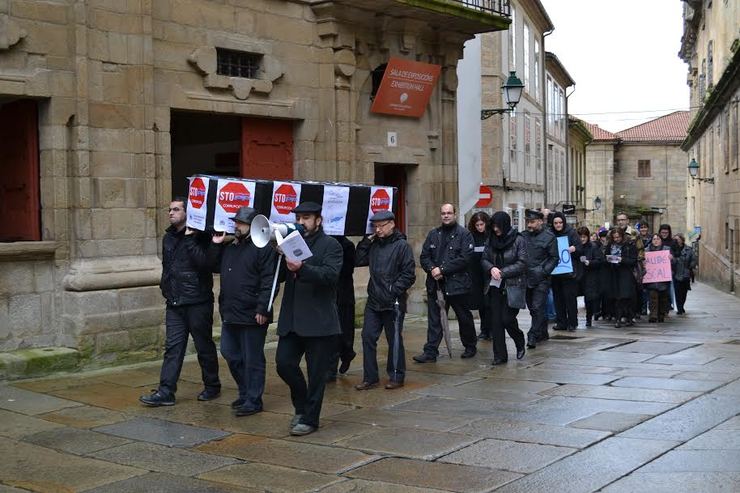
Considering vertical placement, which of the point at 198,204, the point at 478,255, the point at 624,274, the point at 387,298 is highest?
the point at 198,204

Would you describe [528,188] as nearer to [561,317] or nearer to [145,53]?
[561,317]

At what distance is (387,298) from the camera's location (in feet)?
31.3

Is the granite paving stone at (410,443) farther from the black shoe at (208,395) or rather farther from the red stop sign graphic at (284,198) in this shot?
the red stop sign graphic at (284,198)

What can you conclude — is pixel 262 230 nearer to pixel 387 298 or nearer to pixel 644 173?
pixel 387 298

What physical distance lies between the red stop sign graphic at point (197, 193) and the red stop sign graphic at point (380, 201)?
7.48 feet

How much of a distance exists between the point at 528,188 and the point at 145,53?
2727cm

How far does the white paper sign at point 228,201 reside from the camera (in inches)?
339

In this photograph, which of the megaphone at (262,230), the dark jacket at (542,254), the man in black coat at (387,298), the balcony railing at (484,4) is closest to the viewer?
the megaphone at (262,230)

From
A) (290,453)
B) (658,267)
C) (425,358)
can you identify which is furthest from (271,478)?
(658,267)

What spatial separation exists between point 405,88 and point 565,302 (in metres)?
4.12

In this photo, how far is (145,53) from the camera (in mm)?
11383

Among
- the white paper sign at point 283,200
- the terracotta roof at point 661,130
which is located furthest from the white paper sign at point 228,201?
the terracotta roof at point 661,130

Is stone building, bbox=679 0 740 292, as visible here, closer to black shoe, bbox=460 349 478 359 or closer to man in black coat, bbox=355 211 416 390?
black shoe, bbox=460 349 478 359

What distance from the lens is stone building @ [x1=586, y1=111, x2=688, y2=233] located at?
6888 cm
